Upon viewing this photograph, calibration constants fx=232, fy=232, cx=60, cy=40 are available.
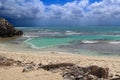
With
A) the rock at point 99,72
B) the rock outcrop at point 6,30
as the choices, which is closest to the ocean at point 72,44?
the rock outcrop at point 6,30

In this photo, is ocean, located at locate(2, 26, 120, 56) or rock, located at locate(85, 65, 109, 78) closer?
rock, located at locate(85, 65, 109, 78)

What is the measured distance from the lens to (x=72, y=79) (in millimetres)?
7898

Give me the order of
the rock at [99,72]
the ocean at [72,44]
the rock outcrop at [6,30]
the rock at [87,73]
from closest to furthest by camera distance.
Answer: the rock at [87,73] < the rock at [99,72] < the ocean at [72,44] < the rock outcrop at [6,30]

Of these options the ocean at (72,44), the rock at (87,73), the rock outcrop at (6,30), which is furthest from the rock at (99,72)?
the rock outcrop at (6,30)

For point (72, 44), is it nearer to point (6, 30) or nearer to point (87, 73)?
point (87, 73)

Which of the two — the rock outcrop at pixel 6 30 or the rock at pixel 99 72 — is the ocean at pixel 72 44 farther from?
the rock at pixel 99 72

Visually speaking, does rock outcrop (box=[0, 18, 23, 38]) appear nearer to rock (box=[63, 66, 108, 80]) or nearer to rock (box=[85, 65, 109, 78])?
rock (box=[63, 66, 108, 80])

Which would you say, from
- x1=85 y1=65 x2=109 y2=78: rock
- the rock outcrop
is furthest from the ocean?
x1=85 y1=65 x2=109 y2=78: rock

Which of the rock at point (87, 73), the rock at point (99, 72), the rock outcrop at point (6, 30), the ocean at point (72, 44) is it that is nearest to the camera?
the rock at point (87, 73)

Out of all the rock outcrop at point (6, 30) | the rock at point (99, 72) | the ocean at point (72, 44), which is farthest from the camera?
the rock outcrop at point (6, 30)

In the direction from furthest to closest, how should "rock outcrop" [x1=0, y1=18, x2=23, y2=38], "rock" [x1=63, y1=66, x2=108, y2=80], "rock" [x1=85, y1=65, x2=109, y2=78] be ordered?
"rock outcrop" [x1=0, y1=18, x2=23, y2=38] → "rock" [x1=85, y1=65, x2=109, y2=78] → "rock" [x1=63, y1=66, x2=108, y2=80]

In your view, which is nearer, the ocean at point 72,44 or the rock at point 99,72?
the rock at point 99,72

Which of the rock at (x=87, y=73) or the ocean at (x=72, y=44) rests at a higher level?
the rock at (x=87, y=73)

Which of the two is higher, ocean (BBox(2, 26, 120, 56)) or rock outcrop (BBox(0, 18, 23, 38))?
rock outcrop (BBox(0, 18, 23, 38))
